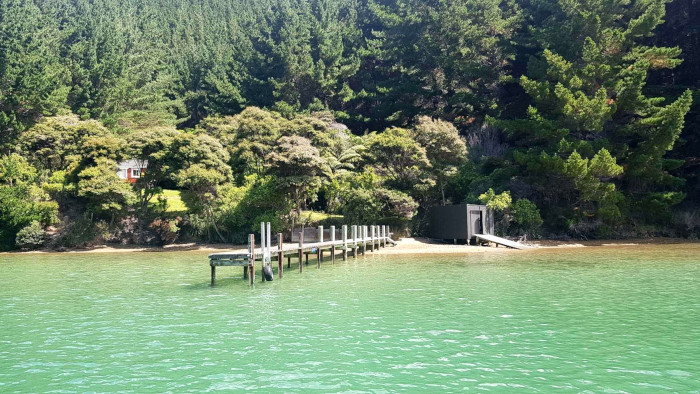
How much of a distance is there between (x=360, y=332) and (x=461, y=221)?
95.0ft

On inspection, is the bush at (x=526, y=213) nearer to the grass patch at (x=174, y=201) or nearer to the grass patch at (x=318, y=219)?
the grass patch at (x=318, y=219)

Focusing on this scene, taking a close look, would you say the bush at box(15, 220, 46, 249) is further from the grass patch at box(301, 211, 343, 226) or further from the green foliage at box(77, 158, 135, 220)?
the grass patch at box(301, 211, 343, 226)

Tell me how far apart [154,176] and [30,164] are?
13510mm

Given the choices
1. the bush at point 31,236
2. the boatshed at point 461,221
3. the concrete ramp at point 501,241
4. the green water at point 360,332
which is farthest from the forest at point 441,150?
the green water at point 360,332

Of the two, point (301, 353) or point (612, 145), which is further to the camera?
point (612, 145)

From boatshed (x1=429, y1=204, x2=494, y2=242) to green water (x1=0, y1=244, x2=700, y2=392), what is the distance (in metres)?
15.8

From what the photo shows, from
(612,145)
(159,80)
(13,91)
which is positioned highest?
(159,80)

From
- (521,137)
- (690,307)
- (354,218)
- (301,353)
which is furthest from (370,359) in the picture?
(521,137)

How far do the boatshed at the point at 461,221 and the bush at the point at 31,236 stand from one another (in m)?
31.8

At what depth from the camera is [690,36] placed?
164ft

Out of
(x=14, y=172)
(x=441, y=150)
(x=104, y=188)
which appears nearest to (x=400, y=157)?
(x=441, y=150)

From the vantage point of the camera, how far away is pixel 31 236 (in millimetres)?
43188

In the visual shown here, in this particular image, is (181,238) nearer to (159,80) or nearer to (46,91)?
(46,91)

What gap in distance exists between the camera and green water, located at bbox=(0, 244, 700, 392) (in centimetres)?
936
